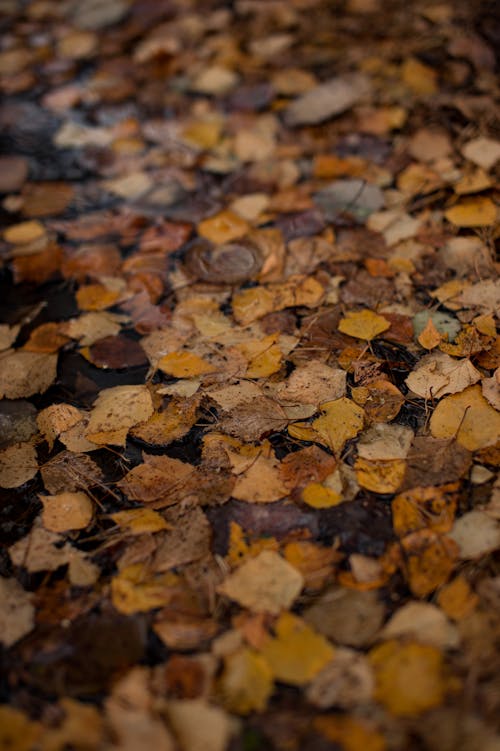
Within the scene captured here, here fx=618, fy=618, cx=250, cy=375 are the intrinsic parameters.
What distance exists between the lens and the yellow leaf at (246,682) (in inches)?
36.6

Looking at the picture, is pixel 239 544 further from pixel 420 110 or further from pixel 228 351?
pixel 420 110

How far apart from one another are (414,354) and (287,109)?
3.93 ft

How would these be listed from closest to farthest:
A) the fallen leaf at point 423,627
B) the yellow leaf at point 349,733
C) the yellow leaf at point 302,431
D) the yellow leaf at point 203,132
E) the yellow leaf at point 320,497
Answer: the yellow leaf at point 349,733
the fallen leaf at point 423,627
the yellow leaf at point 320,497
the yellow leaf at point 302,431
the yellow leaf at point 203,132

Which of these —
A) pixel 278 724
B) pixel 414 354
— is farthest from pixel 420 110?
pixel 278 724

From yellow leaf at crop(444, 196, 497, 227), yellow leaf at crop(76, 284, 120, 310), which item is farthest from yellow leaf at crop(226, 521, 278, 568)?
yellow leaf at crop(444, 196, 497, 227)

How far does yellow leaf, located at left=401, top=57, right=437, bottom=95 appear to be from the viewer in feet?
7.15

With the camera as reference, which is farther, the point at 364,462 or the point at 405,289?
the point at 405,289

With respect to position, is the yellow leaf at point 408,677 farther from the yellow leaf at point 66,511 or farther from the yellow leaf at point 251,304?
the yellow leaf at point 251,304

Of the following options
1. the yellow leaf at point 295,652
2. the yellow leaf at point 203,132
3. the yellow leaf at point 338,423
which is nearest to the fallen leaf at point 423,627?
the yellow leaf at point 295,652

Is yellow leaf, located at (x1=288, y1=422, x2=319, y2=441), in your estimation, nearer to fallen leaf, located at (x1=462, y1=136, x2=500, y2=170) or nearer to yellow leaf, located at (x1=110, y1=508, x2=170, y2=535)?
yellow leaf, located at (x1=110, y1=508, x2=170, y2=535)

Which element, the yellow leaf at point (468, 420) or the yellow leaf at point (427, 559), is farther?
the yellow leaf at point (468, 420)

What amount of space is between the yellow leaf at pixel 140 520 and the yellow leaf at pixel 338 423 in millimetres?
366

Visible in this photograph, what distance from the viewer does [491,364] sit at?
4.49 ft

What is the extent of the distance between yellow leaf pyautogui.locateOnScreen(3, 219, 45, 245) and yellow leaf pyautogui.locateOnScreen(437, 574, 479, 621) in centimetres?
148
